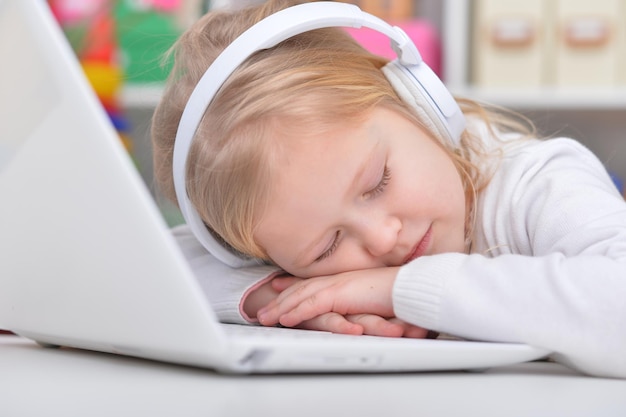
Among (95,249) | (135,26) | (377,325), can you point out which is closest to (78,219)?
(95,249)

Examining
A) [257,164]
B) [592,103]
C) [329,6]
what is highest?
[329,6]

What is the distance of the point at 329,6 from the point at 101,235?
0.48m

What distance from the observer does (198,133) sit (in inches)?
36.5

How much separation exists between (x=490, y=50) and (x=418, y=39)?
0.64ft

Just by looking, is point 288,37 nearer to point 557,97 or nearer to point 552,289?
point 552,289

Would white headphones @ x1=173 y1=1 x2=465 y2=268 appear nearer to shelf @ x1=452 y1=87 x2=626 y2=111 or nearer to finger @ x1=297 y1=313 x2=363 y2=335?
finger @ x1=297 y1=313 x2=363 y2=335

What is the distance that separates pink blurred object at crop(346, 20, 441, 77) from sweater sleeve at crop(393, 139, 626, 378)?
1.24 metres

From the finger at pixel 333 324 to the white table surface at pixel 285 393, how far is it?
0.17 meters

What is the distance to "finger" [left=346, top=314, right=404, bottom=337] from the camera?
766 millimetres

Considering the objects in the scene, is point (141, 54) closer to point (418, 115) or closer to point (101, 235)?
point (418, 115)

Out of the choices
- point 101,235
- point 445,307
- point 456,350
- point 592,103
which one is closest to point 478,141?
point 445,307

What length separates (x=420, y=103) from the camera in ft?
3.13

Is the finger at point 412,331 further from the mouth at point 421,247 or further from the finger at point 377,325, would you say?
the mouth at point 421,247

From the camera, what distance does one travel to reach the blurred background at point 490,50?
207 cm
